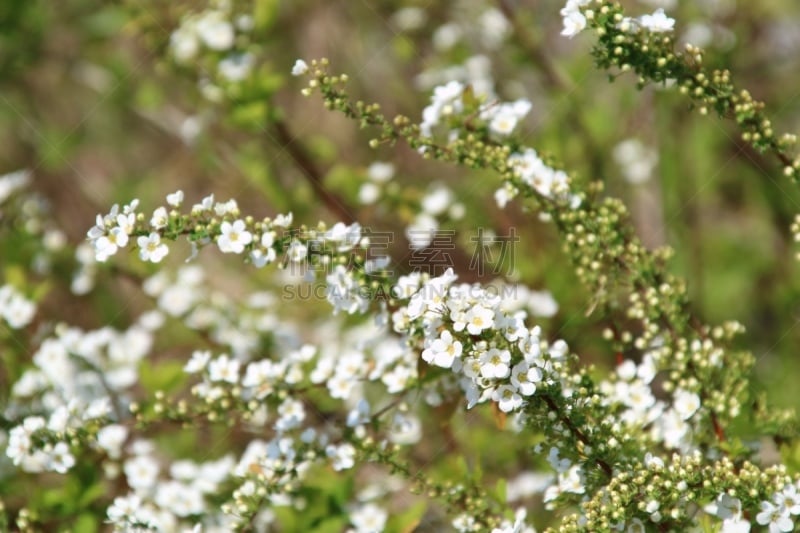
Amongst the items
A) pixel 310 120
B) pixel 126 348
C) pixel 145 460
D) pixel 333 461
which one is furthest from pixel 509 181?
pixel 310 120

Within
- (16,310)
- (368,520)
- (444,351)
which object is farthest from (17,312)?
(444,351)

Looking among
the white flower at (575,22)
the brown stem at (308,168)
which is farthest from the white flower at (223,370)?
the white flower at (575,22)

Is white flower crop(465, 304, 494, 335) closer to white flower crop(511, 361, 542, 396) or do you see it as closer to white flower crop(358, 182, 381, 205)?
white flower crop(511, 361, 542, 396)

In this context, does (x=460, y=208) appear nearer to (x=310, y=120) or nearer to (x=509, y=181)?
(x=509, y=181)

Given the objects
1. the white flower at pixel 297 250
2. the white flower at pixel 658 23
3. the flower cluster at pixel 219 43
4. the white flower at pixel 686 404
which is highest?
the flower cluster at pixel 219 43

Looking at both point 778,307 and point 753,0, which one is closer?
point 778,307

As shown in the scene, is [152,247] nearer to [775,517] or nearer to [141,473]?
[141,473]

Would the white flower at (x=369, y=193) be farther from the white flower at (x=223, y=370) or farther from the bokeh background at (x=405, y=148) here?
the white flower at (x=223, y=370)
